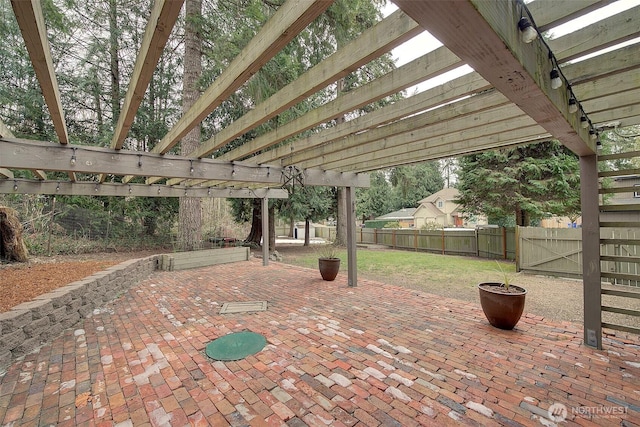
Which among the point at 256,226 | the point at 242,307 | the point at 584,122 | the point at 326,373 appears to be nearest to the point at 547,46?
the point at 584,122

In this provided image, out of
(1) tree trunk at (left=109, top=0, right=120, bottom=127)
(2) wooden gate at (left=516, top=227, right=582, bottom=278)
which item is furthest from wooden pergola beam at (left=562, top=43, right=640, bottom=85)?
(1) tree trunk at (left=109, top=0, right=120, bottom=127)

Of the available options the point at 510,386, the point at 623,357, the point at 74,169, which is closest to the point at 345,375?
the point at 510,386

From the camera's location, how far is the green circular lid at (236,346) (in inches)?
108

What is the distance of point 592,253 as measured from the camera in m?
2.85

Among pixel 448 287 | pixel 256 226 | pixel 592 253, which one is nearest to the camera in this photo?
pixel 592 253

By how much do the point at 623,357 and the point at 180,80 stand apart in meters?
13.8

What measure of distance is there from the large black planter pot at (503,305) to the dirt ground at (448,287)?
50.1 inches

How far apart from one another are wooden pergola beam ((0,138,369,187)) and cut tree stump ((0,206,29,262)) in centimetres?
480

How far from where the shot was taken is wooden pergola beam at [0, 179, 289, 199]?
572cm

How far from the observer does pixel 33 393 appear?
2.18 metres

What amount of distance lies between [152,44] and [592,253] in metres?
4.36

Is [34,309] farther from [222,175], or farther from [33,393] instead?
[222,175]

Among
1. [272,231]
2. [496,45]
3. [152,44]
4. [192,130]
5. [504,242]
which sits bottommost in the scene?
[504,242]

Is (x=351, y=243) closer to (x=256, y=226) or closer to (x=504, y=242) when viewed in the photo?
(x=504, y=242)
